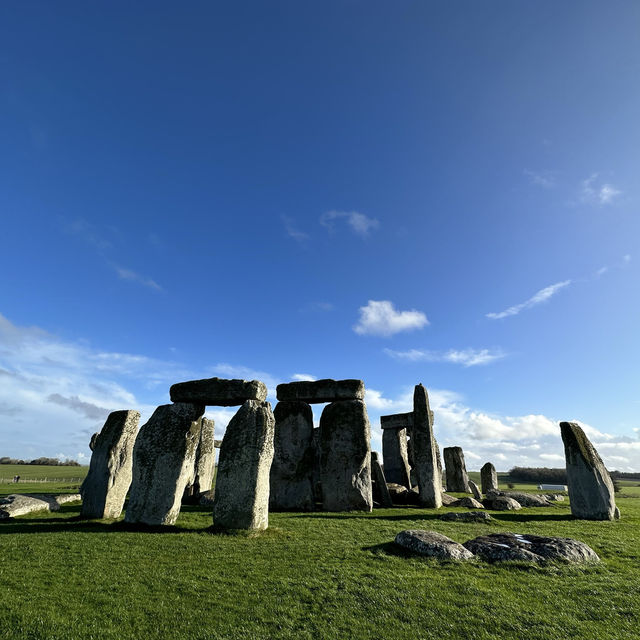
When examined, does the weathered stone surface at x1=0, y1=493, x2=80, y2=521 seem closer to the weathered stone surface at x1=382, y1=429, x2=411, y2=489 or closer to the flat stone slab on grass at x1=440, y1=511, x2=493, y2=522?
the flat stone slab on grass at x1=440, y1=511, x2=493, y2=522

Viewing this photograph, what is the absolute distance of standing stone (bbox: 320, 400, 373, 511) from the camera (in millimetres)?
13828

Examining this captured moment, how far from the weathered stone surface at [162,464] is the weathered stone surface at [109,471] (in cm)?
179

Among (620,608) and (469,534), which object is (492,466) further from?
(620,608)

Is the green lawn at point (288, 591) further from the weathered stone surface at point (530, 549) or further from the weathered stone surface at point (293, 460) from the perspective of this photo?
the weathered stone surface at point (293, 460)

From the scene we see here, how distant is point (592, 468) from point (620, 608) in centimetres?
952

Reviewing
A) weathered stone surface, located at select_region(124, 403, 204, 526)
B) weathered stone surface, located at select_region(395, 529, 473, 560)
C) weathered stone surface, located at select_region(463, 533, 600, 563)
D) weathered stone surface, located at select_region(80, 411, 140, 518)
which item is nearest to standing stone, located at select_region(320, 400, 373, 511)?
weathered stone surface, located at select_region(124, 403, 204, 526)

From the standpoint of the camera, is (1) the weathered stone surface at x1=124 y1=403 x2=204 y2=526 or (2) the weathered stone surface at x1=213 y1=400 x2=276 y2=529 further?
(1) the weathered stone surface at x1=124 y1=403 x2=204 y2=526

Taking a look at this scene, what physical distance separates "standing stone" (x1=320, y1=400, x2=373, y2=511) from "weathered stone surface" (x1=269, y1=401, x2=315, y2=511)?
595mm

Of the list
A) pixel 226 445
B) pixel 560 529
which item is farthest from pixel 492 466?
pixel 226 445

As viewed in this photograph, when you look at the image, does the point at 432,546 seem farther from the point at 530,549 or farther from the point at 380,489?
the point at 380,489

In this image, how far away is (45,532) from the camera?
8.79 m

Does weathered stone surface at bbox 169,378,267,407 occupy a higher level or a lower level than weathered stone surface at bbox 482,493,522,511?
higher

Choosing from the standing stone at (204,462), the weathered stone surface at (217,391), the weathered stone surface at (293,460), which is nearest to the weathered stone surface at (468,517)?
the weathered stone surface at (293,460)

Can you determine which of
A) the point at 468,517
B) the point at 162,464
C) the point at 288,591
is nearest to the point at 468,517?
the point at 468,517
